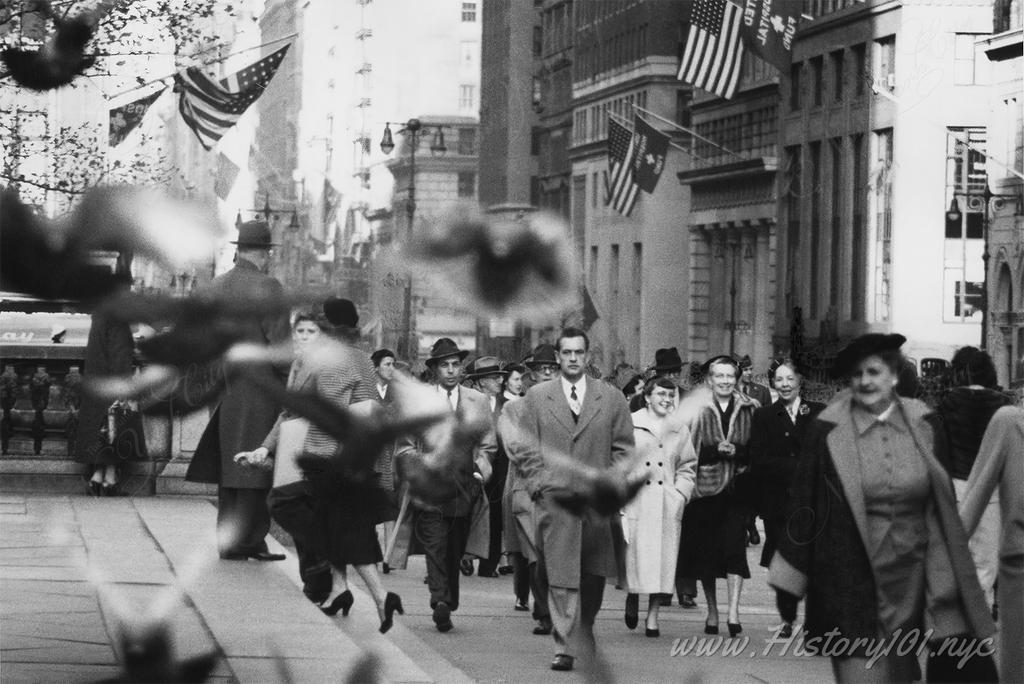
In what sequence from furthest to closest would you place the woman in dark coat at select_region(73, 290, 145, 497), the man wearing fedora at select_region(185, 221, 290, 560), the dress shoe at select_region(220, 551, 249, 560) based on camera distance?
the dress shoe at select_region(220, 551, 249, 560), the man wearing fedora at select_region(185, 221, 290, 560), the woman in dark coat at select_region(73, 290, 145, 497)

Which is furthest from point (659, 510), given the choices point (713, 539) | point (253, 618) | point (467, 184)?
point (467, 184)

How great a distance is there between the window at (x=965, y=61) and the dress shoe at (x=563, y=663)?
4337 cm

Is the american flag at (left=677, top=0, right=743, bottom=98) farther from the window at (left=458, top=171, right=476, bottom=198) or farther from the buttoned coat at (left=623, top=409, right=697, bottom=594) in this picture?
the window at (left=458, top=171, right=476, bottom=198)

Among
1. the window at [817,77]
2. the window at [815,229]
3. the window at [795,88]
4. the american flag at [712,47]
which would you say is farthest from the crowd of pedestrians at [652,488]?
the window at [795,88]

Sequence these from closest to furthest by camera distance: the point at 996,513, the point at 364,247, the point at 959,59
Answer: the point at 364,247, the point at 996,513, the point at 959,59

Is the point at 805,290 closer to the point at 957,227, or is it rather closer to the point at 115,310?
the point at 957,227

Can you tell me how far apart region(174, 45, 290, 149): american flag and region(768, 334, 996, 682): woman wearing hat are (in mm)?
4482

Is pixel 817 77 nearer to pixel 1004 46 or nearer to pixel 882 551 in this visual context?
A: pixel 1004 46

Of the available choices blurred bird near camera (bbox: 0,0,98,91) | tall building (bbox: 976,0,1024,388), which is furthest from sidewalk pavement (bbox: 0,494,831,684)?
tall building (bbox: 976,0,1024,388)

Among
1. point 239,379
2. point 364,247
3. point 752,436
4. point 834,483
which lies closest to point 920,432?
point 834,483

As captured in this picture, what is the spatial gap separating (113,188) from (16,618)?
617 cm

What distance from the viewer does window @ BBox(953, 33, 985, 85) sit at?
5288cm

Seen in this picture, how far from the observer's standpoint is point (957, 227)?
54781 mm

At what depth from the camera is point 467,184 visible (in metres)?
3.75
